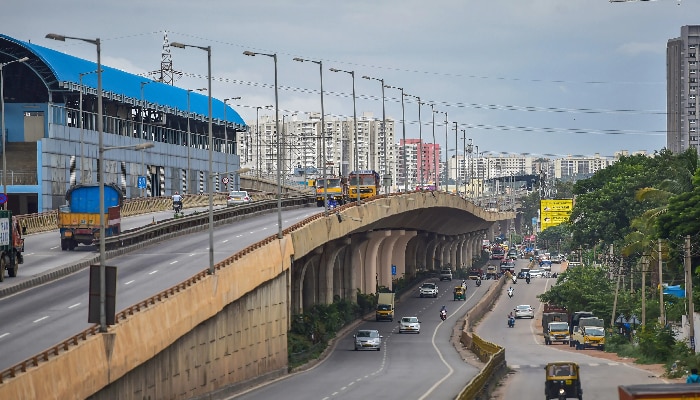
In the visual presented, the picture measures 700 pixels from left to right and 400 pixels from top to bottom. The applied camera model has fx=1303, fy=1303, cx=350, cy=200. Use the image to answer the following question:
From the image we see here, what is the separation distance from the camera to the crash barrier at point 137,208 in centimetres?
9575

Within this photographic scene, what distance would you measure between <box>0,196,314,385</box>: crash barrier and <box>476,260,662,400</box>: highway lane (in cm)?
1559

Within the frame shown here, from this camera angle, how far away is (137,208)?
121 m

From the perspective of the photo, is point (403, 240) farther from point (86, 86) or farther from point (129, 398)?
point (129, 398)

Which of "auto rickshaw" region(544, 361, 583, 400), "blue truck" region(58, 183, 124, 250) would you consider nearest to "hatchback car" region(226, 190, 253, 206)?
"blue truck" region(58, 183, 124, 250)

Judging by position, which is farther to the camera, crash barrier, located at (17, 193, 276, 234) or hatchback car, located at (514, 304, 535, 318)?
hatchback car, located at (514, 304, 535, 318)

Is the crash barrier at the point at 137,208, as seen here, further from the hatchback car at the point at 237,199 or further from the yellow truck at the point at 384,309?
the yellow truck at the point at 384,309

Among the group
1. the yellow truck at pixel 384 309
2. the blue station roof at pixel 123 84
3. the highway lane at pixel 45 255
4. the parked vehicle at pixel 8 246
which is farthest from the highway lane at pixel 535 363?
the blue station roof at pixel 123 84

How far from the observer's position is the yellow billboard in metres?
186

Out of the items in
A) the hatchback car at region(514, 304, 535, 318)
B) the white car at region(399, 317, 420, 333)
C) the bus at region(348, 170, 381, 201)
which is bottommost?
the hatchback car at region(514, 304, 535, 318)

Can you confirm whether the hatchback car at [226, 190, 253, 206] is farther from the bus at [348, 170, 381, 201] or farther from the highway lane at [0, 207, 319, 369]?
the highway lane at [0, 207, 319, 369]

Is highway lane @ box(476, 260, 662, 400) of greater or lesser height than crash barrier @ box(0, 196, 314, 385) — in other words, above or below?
below

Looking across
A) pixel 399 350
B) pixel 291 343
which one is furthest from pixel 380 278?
pixel 291 343

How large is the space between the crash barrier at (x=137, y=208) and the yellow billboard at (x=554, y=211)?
43628 mm

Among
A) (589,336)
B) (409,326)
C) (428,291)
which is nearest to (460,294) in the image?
(428,291)
